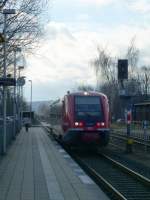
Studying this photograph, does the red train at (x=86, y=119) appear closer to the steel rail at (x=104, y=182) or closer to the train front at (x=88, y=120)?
the train front at (x=88, y=120)

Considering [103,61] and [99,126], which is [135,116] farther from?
[99,126]

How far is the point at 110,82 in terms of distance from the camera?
101 m

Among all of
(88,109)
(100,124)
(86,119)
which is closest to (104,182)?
(100,124)

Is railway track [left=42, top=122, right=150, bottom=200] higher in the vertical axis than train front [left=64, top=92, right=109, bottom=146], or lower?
lower

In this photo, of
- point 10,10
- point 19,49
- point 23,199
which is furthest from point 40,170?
point 19,49

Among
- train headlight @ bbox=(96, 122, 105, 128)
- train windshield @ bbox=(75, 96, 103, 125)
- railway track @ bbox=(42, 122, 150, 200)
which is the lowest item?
railway track @ bbox=(42, 122, 150, 200)

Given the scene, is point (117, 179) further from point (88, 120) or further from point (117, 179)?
point (88, 120)

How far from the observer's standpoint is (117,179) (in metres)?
19.5

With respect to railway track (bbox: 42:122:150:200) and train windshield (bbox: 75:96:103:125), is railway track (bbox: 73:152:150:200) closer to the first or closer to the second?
railway track (bbox: 42:122:150:200)

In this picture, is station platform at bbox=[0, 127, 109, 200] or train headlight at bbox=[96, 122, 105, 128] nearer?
station platform at bbox=[0, 127, 109, 200]

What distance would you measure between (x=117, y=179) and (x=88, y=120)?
973cm

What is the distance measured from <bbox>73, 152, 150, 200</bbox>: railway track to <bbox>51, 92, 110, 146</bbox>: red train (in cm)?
132

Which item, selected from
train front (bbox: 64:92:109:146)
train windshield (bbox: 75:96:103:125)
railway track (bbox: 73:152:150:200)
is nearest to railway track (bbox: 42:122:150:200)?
railway track (bbox: 73:152:150:200)

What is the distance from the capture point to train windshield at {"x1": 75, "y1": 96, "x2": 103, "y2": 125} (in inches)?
1150
